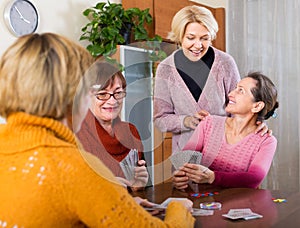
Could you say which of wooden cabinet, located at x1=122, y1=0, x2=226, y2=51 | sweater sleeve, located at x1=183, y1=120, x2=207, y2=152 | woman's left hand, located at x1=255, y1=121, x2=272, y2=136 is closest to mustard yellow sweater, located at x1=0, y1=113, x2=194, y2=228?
sweater sleeve, located at x1=183, y1=120, x2=207, y2=152

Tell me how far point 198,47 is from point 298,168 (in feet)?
9.21

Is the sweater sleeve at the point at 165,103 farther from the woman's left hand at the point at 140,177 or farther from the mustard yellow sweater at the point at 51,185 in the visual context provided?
the mustard yellow sweater at the point at 51,185

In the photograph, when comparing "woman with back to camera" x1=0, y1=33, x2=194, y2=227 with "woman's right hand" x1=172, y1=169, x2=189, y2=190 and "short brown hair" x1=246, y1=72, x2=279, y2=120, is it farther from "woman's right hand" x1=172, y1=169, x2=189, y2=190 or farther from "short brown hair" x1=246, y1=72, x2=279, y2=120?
"short brown hair" x1=246, y1=72, x2=279, y2=120

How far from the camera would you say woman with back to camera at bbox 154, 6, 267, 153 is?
6.21ft

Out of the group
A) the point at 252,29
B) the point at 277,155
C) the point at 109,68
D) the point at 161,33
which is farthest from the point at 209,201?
the point at 252,29

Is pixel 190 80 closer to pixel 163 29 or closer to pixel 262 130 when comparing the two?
pixel 262 130

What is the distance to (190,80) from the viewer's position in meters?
1.93

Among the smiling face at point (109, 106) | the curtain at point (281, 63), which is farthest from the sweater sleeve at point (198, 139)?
the curtain at point (281, 63)

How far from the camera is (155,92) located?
184 cm

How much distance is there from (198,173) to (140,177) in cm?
32

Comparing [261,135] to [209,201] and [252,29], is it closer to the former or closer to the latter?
[209,201]

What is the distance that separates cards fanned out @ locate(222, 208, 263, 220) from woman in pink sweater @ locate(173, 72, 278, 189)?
0.52 metres

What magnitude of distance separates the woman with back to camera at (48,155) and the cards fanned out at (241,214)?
494 mm

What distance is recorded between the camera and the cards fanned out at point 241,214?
4.91ft
